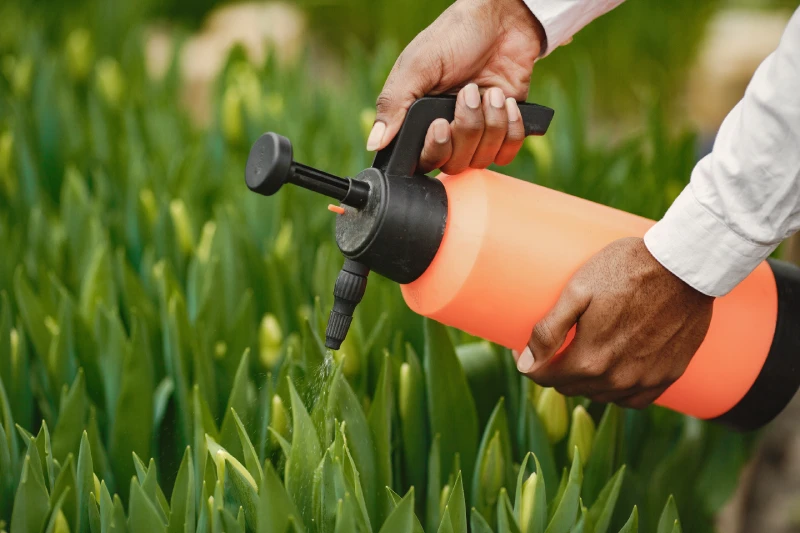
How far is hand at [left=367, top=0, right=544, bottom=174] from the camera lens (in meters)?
1.05

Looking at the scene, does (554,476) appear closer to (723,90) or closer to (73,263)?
(73,263)

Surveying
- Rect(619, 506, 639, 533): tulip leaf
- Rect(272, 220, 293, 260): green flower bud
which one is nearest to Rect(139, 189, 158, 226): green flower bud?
Rect(272, 220, 293, 260): green flower bud

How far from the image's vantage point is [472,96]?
1047 millimetres

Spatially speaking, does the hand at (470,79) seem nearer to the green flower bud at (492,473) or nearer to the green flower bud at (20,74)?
the green flower bud at (492,473)

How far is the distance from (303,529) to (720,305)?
58 centimetres

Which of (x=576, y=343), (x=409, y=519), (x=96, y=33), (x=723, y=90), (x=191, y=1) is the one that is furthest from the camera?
(x=191, y=1)

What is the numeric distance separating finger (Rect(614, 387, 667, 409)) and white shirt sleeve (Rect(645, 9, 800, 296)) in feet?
0.50

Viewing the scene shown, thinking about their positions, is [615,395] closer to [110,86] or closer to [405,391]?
[405,391]

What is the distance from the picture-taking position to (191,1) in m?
4.06

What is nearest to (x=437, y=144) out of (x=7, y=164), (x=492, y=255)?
(x=492, y=255)

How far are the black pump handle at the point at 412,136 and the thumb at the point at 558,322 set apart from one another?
0.78ft

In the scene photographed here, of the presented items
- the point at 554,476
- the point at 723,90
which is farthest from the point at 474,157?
the point at 723,90

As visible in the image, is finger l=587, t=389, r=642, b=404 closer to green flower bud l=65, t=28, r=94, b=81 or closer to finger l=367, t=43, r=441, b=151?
finger l=367, t=43, r=441, b=151

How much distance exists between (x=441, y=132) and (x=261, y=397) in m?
0.44
